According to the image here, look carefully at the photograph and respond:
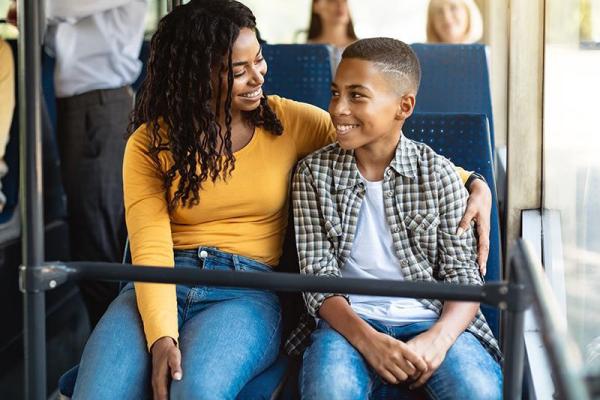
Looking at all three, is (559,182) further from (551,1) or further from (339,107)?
(339,107)

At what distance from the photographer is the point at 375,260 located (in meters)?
2.04

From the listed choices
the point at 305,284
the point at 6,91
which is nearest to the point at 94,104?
the point at 6,91

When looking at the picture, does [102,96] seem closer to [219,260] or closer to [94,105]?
[94,105]

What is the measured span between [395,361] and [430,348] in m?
0.08

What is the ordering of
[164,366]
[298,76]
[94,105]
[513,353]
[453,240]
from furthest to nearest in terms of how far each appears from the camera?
[94,105], [298,76], [453,240], [164,366], [513,353]

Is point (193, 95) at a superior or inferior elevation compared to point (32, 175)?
superior

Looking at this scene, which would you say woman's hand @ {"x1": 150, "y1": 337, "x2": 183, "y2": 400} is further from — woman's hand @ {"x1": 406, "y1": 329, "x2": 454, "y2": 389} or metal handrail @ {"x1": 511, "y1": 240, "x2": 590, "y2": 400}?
metal handrail @ {"x1": 511, "y1": 240, "x2": 590, "y2": 400}

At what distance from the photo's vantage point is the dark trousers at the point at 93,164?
3768 millimetres

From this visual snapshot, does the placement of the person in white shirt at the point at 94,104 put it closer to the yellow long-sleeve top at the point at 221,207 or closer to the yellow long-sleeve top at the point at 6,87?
the yellow long-sleeve top at the point at 6,87

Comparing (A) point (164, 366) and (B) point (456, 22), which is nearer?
(A) point (164, 366)

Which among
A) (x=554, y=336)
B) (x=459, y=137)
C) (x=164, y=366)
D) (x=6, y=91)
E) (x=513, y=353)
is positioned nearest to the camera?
(x=554, y=336)

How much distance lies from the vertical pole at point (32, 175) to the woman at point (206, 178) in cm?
26

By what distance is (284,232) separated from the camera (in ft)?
7.24

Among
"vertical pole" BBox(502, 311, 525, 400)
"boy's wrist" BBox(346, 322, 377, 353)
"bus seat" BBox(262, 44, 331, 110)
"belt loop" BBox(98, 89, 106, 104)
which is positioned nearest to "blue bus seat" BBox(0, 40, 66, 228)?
"belt loop" BBox(98, 89, 106, 104)
